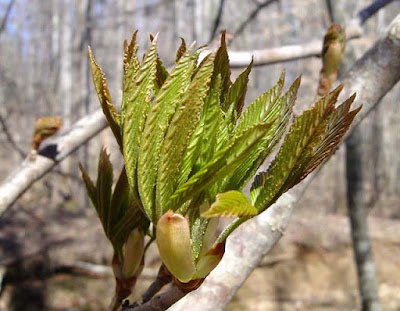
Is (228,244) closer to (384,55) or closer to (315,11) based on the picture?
(384,55)

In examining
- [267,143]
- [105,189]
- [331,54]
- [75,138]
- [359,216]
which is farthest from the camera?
[359,216]

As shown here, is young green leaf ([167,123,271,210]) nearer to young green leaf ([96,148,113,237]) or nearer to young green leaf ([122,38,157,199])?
young green leaf ([122,38,157,199])

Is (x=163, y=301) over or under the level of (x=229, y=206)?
under

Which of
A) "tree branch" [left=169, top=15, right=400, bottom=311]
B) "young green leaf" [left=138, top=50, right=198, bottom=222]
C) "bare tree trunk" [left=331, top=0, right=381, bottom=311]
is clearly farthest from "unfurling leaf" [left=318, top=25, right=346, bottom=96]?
"bare tree trunk" [left=331, top=0, right=381, bottom=311]

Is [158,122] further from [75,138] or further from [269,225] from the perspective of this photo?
[75,138]

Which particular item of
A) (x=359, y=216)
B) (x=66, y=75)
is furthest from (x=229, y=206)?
(x=66, y=75)

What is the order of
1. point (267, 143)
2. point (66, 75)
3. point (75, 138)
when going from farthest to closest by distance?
1. point (66, 75)
2. point (75, 138)
3. point (267, 143)

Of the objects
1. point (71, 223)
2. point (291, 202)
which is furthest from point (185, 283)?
point (71, 223)
